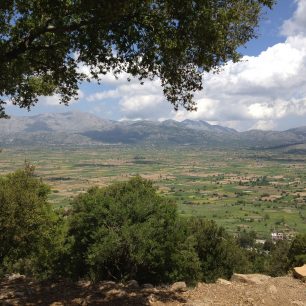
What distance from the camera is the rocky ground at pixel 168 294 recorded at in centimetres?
1504

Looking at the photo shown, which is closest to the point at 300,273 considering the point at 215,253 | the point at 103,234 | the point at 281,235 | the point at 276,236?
the point at 103,234

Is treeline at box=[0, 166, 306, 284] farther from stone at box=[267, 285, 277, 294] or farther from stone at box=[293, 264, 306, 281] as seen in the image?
stone at box=[267, 285, 277, 294]

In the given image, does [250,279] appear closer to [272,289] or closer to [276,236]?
[272,289]

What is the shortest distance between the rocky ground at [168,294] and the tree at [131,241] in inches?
354

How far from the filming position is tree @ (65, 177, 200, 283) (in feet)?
91.9

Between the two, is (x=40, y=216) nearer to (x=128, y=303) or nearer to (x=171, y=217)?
(x=171, y=217)

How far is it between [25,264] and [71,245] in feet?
79.4

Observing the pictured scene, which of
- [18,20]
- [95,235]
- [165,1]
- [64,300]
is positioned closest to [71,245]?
[95,235]

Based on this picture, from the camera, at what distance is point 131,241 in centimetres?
2767

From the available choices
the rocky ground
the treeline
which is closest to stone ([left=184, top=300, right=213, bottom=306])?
the rocky ground

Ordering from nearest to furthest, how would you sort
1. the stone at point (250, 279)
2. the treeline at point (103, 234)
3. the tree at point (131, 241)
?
the stone at point (250, 279)
the treeline at point (103, 234)
the tree at point (131, 241)

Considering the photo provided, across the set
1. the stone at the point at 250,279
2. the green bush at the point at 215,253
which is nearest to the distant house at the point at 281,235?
the green bush at the point at 215,253

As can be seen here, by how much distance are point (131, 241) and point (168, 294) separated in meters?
11.9

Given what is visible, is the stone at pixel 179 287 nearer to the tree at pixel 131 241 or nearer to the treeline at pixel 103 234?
the treeline at pixel 103 234
